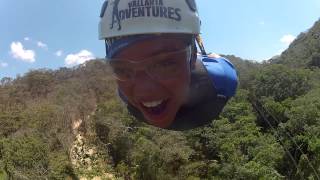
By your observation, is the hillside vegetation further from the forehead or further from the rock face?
the forehead

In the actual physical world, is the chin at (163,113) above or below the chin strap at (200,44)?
below

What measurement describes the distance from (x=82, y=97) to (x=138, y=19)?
18555 millimetres

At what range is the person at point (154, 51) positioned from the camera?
132 centimetres

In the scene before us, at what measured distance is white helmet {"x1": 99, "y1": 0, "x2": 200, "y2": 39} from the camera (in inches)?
51.6

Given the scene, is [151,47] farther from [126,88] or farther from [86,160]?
[86,160]

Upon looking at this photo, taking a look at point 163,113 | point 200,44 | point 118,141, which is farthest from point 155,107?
point 118,141

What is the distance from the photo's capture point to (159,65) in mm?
1360

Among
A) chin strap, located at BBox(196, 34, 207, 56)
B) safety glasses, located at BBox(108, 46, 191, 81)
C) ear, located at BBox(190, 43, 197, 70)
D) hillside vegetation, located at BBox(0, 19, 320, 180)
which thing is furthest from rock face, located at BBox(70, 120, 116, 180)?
safety glasses, located at BBox(108, 46, 191, 81)

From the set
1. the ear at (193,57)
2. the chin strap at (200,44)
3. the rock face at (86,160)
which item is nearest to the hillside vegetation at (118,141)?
the rock face at (86,160)

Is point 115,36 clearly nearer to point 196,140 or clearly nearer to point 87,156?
point 87,156

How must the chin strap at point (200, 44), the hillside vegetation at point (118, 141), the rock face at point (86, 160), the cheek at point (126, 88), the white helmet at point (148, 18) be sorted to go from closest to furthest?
the white helmet at point (148, 18), the cheek at point (126, 88), the chin strap at point (200, 44), the hillside vegetation at point (118, 141), the rock face at point (86, 160)

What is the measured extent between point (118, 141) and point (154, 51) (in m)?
18.7

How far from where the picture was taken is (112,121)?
1973 cm

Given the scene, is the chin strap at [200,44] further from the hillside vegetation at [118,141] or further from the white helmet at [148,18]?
the hillside vegetation at [118,141]
